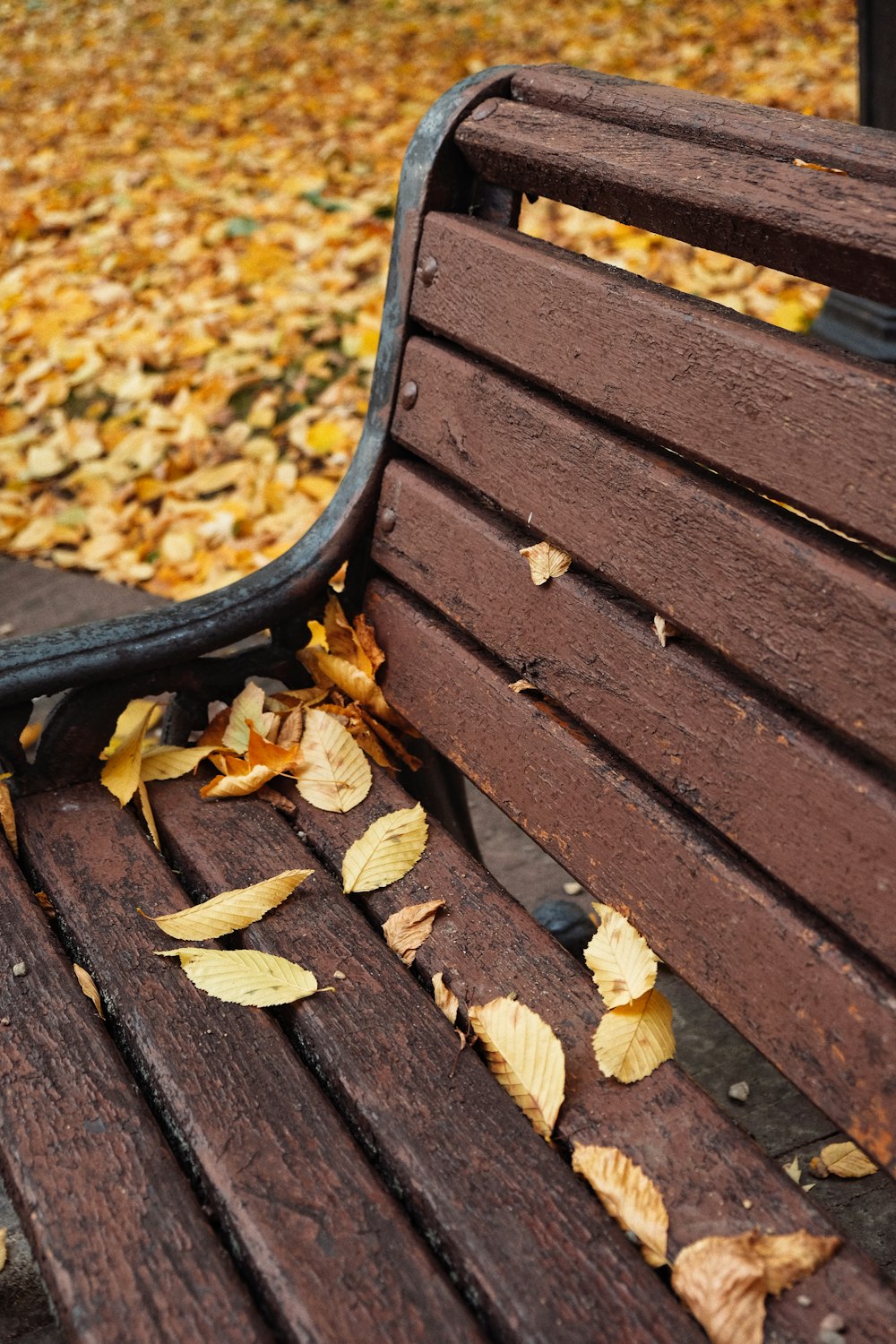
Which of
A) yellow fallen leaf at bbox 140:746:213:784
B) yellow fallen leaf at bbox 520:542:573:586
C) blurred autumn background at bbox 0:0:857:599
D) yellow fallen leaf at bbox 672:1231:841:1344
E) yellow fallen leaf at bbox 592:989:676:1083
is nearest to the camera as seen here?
yellow fallen leaf at bbox 672:1231:841:1344

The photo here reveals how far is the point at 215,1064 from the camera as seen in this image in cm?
125

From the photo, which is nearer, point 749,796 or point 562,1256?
point 562,1256

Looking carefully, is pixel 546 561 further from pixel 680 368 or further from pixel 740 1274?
pixel 740 1274

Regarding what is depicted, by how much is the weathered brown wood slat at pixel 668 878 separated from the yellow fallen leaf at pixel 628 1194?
191 mm

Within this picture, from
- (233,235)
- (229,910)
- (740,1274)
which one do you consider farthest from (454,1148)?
(233,235)

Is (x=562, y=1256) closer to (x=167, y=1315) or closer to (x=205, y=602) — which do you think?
(x=167, y=1315)

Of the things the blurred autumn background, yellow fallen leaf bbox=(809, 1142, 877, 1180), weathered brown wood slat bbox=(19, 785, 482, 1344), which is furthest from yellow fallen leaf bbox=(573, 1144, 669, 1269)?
the blurred autumn background

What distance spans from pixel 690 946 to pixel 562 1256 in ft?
1.19

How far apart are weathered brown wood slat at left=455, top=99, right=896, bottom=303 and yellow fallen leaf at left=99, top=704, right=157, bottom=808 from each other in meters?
0.83

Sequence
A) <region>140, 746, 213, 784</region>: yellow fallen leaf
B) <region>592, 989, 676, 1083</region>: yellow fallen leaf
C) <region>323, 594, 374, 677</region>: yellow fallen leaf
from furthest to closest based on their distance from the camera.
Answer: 1. <region>323, 594, 374, 677</region>: yellow fallen leaf
2. <region>140, 746, 213, 784</region>: yellow fallen leaf
3. <region>592, 989, 676, 1083</region>: yellow fallen leaf

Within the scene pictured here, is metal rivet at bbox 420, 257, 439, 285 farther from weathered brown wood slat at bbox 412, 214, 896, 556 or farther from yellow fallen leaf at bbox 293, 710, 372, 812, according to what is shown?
yellow fallen leaf at bbox 293, 710, 372, 812

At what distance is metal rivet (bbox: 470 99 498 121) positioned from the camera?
→ 5.19 feet

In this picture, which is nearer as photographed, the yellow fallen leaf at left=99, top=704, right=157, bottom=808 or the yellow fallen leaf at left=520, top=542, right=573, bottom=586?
the yellow fallen leaf at left=520, top=542, right=573, bottom=586

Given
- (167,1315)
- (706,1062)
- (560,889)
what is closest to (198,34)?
(560,889)
